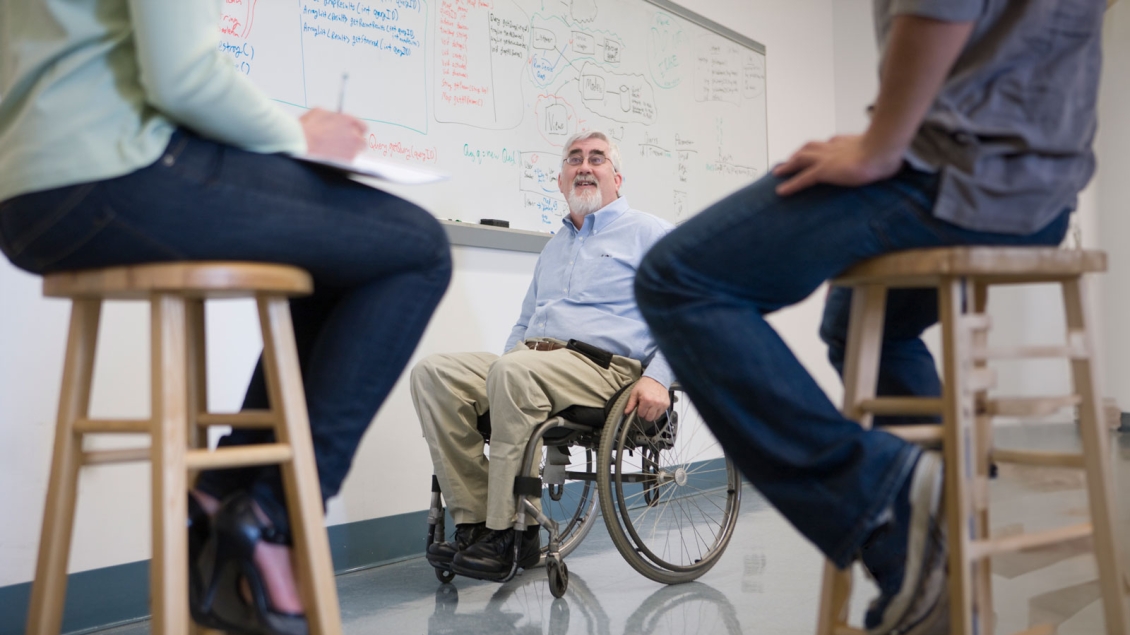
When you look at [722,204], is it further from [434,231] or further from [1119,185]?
[1119,185]

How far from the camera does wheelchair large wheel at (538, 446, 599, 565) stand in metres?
2.63

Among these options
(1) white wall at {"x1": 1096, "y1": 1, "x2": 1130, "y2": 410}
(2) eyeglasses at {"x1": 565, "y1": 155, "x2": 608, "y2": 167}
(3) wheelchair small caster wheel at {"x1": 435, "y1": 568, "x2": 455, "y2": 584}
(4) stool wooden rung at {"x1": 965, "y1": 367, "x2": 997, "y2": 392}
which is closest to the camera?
(4) stool wooden rung at {"x1": 965, "y1": 367, "x2": 997, "y2": 392}

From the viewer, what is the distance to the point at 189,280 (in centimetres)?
97

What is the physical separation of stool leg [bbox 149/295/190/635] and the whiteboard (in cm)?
154

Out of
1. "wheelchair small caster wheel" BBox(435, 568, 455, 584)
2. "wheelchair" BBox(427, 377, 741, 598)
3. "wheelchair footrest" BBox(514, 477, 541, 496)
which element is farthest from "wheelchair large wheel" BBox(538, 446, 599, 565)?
"wheelchair small caster wheel" BBox(435, 568, 455, 584)

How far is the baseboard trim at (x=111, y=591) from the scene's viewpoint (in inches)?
76.4

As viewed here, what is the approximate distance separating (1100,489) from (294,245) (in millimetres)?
1007

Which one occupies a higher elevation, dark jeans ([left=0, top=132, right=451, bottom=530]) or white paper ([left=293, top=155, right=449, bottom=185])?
white paper ([left=293, top=155, right=449, bottom=185])

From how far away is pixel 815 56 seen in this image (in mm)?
4945

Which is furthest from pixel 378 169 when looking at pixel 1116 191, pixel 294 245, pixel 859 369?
pixel 1116 191

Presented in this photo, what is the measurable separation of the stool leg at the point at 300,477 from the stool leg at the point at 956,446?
2.25ft

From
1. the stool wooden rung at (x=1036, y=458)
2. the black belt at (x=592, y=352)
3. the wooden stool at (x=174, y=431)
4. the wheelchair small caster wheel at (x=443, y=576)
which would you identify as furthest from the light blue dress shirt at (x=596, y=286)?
the wooden stool at (x=174, y=431)

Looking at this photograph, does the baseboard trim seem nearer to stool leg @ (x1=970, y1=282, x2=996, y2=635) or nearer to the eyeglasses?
the eyeglasses

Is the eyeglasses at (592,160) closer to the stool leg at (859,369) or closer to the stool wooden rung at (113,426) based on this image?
the stool leg at (859,369)
